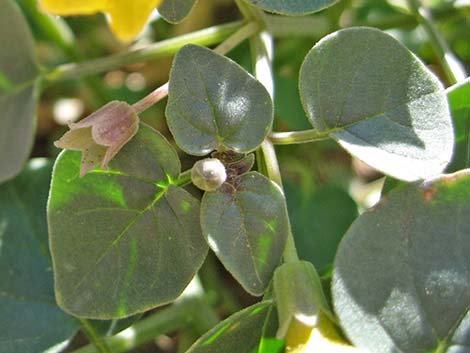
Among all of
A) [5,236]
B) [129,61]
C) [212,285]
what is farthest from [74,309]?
[212,285]

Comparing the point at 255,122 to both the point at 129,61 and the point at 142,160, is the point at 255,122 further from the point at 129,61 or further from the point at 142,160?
the point at 129,61

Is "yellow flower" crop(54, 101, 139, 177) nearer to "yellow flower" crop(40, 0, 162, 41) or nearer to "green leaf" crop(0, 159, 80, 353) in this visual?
"yellow flower" crop(40, 0, 162, 41)

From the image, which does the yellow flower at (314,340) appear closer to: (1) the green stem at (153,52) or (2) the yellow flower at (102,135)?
(2) the yellow flower at (102,135)

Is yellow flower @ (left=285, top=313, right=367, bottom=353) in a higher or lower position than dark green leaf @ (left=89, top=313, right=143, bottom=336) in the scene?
higher

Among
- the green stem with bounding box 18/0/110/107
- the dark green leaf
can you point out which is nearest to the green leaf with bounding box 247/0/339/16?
the dark green leaf

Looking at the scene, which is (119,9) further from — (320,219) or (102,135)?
(320,219)

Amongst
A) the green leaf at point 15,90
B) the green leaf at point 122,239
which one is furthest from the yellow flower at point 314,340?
the green leaf at point 15,90
